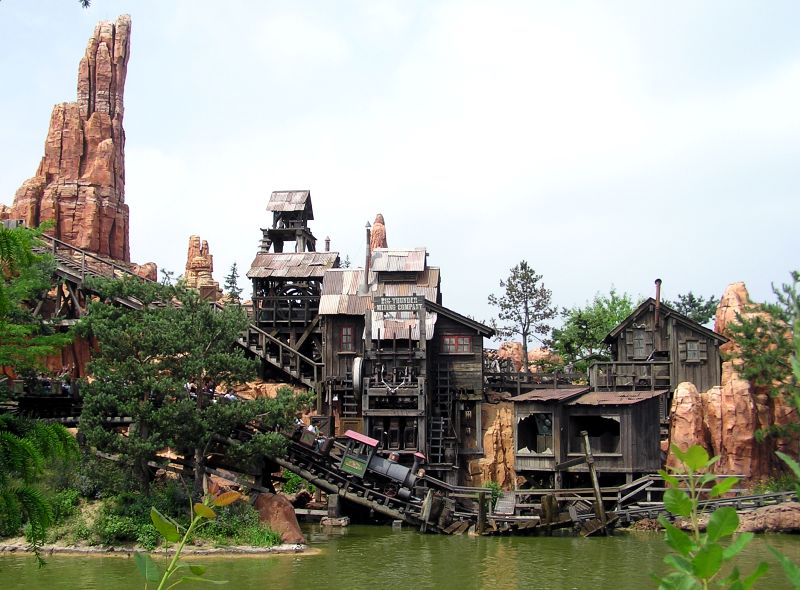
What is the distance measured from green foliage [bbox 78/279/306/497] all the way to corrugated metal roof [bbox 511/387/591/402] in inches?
427

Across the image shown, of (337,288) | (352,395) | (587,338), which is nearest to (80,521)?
(352,395)

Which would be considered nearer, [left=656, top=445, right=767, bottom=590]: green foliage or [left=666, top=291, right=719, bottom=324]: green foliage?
[left=656, top=445, right=767, bottom=590]: green foliage

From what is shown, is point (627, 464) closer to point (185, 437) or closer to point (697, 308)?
point (185, 437)

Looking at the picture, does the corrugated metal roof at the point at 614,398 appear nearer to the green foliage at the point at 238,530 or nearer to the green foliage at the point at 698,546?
the green foliage at the point at 238,530

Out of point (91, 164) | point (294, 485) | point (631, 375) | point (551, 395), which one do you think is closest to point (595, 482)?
point (551, 395)

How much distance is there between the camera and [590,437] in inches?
1527

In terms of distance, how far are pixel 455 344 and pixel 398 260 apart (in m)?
5.90

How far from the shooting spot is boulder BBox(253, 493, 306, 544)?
29609 millimetres

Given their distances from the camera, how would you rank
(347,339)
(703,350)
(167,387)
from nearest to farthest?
(167,387) < (703,350) < (347,339)

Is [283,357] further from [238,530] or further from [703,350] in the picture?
[703,350]

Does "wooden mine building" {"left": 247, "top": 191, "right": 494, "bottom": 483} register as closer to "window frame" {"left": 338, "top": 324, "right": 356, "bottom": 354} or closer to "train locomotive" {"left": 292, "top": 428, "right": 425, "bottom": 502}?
"window frame" {"left": 338, "top": 324, "right": 356, "bottom": 354}

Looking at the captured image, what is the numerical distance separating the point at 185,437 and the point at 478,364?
17.1m

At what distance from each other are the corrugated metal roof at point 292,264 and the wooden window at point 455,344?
805 centimetres

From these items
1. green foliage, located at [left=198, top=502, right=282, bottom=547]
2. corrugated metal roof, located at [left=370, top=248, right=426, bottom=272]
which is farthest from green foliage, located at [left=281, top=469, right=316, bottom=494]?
corrugated metal roof, located at [left=370, top=248, right=426, bottom=272]
